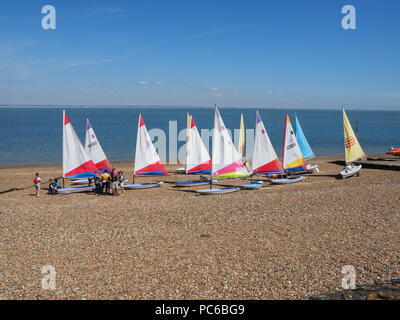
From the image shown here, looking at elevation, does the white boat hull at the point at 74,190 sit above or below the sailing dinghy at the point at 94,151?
below

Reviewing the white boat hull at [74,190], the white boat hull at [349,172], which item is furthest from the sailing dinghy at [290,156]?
the white boat hull at [74,190]

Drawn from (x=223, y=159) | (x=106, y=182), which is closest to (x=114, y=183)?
(x=106, y=182)

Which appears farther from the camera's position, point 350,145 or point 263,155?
point 350,145

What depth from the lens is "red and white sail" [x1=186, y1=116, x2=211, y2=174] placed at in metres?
23.5

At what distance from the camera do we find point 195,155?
23656 millimetres

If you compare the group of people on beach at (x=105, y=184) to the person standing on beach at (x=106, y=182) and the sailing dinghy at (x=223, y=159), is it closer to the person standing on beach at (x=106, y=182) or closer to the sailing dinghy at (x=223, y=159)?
the person standing on beach at (x=106, y=182)

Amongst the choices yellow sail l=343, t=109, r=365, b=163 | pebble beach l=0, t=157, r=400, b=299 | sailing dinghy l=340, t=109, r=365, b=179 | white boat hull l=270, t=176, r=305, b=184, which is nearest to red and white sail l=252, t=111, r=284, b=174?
white boat hull l=270, t=176, r=305, b=184

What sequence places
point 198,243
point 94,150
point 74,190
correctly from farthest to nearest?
point 94,150 → point 74,190 → point 198,243

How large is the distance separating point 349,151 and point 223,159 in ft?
38.8

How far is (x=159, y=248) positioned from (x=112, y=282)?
9.26ft

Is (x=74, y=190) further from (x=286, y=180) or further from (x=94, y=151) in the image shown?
(x=286, y=180)

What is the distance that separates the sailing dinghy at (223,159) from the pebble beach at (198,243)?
1.57 metres

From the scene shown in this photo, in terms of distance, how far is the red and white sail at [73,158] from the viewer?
21.4m

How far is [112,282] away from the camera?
9.76 m
